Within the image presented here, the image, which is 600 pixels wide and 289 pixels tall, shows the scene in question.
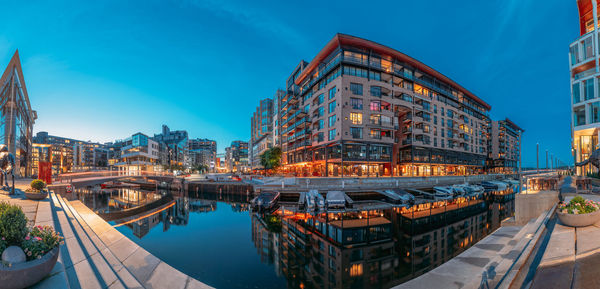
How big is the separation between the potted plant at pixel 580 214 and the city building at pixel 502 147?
99.2m

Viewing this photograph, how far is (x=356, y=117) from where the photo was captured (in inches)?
1906

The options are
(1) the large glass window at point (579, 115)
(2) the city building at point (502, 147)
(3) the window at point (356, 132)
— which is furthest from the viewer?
(2) the city building at point (502, 147)

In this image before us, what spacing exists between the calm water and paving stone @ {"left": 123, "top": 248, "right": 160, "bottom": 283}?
136 inches

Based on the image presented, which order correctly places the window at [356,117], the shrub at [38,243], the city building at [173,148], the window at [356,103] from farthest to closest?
the city building at [173,148]
the window at [356,103]
the window at [356,117]
the shrub at [38,243]

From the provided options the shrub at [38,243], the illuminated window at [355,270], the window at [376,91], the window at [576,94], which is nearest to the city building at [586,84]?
the window at [576,94]

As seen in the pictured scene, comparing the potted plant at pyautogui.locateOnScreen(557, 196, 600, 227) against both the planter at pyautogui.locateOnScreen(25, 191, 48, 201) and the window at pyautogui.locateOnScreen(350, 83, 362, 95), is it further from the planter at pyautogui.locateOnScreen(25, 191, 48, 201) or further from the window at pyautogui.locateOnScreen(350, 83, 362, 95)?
the window at pyautogui.locateOnScreen(350, 83, 362, 95)

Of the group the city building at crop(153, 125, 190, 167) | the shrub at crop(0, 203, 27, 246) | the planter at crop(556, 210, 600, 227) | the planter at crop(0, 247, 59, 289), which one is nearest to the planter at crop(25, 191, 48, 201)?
the shrub at crop(0, 203, 27, 246)

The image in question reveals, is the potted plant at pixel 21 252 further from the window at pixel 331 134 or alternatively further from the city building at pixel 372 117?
the window at pixel 331 134

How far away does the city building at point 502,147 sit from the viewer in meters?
93.6

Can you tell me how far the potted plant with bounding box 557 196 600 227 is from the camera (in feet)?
32.6

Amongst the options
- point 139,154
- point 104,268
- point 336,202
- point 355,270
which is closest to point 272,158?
point 336,202

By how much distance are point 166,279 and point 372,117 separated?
47775 mm

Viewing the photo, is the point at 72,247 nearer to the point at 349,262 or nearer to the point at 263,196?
the point at 349,262

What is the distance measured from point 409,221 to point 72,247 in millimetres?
24801
